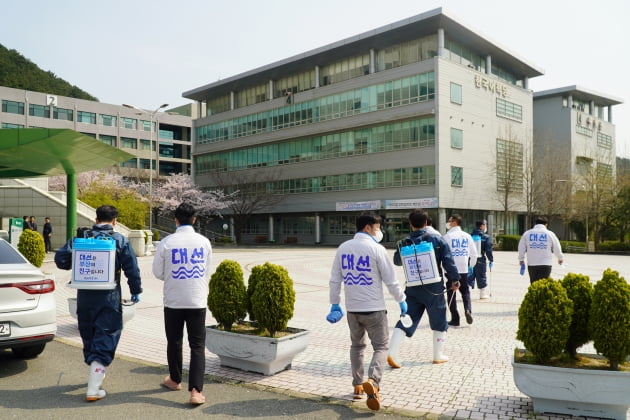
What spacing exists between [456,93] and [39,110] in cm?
5615

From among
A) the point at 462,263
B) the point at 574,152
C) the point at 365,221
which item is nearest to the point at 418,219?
the point at 365,221

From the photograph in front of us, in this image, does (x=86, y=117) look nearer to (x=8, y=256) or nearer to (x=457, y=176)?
(x=457, y=176)

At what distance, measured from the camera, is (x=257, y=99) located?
191 feet

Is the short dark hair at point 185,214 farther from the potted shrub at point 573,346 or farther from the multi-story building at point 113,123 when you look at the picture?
the multi-story building at point 113,123

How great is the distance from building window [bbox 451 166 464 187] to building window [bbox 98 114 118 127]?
5467 centimetres

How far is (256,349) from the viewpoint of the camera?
5582 millimetres

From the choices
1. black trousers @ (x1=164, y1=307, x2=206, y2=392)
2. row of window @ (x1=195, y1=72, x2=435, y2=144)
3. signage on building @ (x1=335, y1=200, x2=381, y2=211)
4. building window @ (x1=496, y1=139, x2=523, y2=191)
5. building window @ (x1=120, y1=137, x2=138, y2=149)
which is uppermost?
building window @ (x1=120, y1=137, x2=138, y2=149)

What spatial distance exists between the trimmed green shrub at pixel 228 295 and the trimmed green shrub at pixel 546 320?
3.00m

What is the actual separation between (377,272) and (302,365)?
193 centimetres

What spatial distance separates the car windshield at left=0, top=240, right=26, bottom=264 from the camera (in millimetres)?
6022

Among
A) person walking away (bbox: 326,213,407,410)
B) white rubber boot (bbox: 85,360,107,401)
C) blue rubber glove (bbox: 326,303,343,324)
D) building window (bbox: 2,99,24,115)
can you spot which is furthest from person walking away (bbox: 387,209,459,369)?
building window (bbox: 2,99,24,115)

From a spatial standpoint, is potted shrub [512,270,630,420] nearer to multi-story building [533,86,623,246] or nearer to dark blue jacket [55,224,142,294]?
dark blue jacket [55,224,142,294]

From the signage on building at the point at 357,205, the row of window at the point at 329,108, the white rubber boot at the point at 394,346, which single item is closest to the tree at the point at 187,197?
the row of window at the point at 329,108

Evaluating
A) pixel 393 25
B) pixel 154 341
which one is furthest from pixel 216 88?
pixel 154 341
